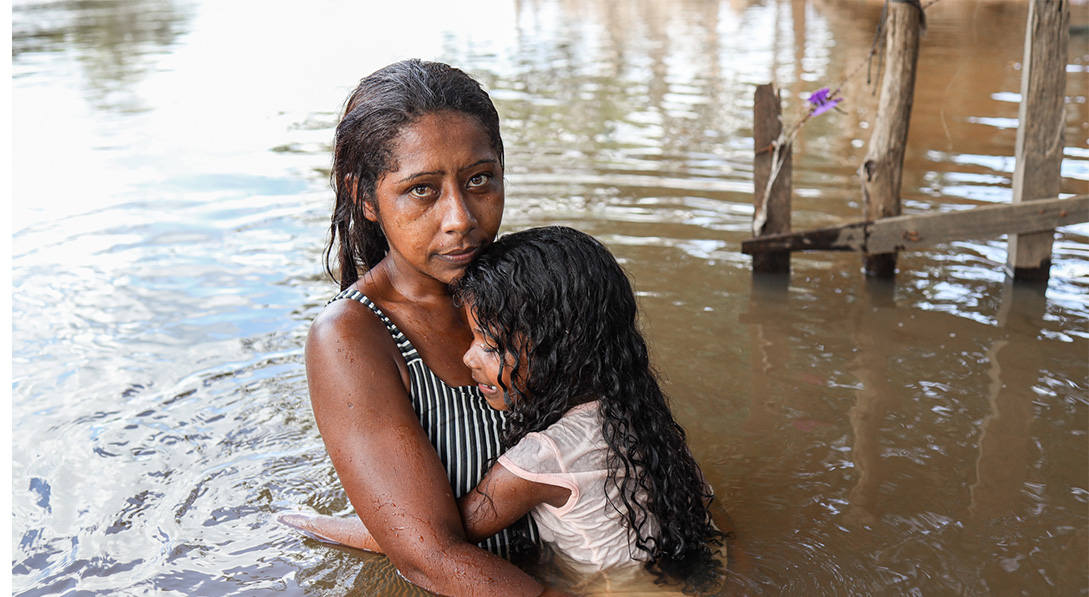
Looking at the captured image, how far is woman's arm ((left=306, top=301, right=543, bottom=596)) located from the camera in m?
2.30

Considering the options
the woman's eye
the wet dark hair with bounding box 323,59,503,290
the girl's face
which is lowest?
the girl's face

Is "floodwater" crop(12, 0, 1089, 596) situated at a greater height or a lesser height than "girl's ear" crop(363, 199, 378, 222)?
lesser

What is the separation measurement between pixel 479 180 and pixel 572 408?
26.3 inches

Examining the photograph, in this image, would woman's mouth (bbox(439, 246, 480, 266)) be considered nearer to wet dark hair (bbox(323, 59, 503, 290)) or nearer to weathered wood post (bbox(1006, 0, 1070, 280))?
wet dark hair (bbox(323, 59, 503, 290))

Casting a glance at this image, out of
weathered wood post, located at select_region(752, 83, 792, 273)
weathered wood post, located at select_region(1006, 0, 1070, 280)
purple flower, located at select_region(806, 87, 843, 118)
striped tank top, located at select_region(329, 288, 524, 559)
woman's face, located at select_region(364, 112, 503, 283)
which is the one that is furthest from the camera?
purple flower, located at select_region(806, 87, 843, 118)

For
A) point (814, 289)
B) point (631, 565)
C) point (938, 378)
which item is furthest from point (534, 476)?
point (814, 289)

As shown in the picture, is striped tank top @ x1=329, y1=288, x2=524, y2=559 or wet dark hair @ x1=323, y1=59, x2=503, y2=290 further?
striped tank top @ x1=329, y1=288, x2=524, y2=559

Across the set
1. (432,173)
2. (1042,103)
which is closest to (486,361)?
(432,173)

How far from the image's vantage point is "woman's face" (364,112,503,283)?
2.28 meters

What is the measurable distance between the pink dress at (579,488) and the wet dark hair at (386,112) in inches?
28.8

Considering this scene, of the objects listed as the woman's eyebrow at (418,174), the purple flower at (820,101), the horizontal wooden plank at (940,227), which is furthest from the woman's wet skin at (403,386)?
the purple flower at (820,101)

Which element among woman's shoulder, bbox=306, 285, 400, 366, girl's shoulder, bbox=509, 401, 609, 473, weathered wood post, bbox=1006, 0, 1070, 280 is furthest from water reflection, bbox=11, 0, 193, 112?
girl's shoulder, bbox=509, 401, 609, 473

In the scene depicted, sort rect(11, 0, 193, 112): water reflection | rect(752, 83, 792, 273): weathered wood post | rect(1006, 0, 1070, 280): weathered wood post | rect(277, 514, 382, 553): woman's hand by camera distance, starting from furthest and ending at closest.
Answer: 1. rect(11, 0, 193, 112): water reflection
2. rect(752, 83, 792, 273): weathered wood post
3. rect(1006, 0, 1070, 280): weathered wood post
4. rect(277, 514, 382, 553): woman's hand

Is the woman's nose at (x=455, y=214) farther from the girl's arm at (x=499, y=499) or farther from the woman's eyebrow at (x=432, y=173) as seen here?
the girl's arm at (x=499, y=499)
